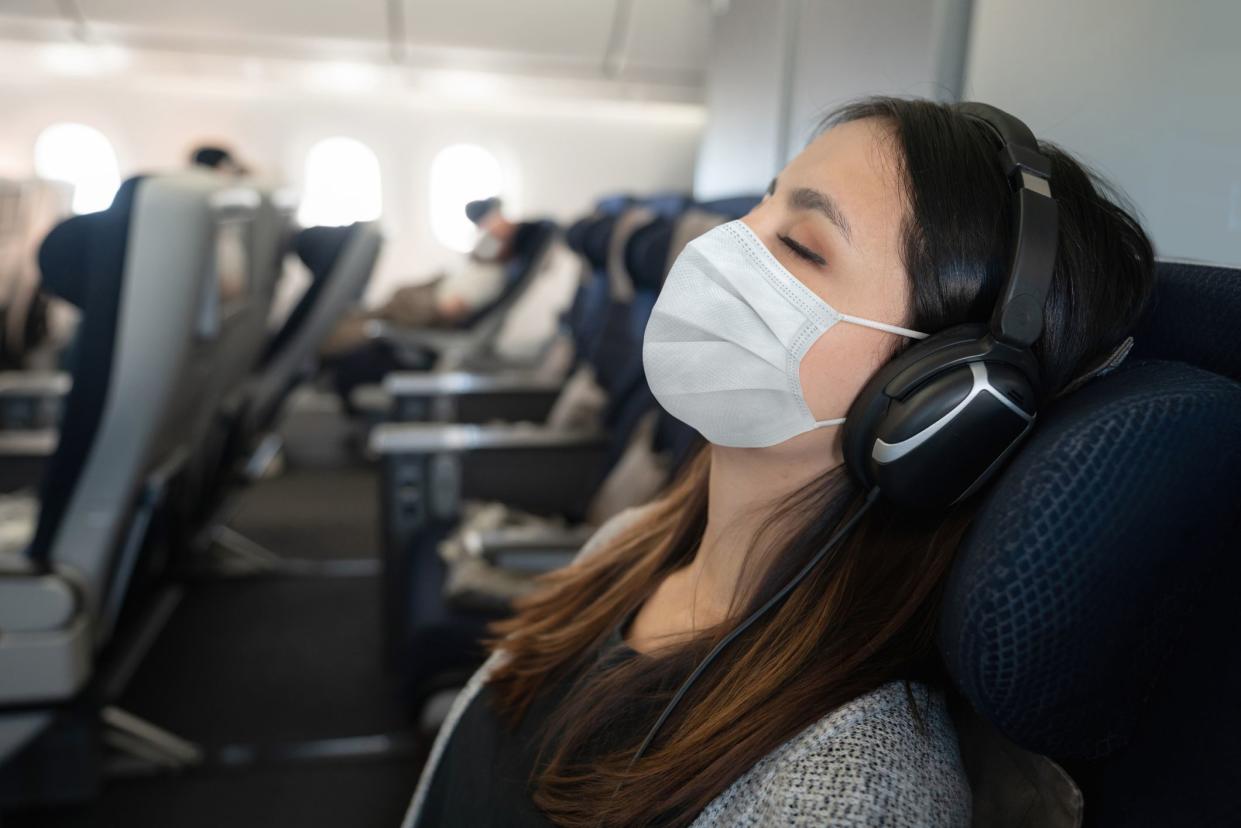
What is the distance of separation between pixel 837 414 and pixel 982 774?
0.29m

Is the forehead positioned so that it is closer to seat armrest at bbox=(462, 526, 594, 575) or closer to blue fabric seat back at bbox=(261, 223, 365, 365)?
seat armrest at bbox=(462, 526, 594, 575)

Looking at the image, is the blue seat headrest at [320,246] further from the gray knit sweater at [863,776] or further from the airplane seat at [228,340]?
the gray knit sweater at [863,776]

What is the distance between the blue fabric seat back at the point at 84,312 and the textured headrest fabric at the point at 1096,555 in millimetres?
1454

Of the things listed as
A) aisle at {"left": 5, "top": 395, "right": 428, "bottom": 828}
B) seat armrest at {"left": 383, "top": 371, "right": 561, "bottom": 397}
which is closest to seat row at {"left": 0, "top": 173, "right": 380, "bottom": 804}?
aisle at {"left": 5, "top": 395, "right": 428, "bottom": 828}

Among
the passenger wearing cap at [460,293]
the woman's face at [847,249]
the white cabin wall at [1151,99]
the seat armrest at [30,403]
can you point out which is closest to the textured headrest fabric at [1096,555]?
the woman's face at [847,249]

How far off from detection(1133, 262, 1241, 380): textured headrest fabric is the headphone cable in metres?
0.22

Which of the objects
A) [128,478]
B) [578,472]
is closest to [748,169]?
[578,472]

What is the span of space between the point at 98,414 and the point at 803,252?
1330 mm

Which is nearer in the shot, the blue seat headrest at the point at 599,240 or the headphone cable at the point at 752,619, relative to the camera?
the headphone cable at the point at 752,619

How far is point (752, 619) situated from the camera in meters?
0.71

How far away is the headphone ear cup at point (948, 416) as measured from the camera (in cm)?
63

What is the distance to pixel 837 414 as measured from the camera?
75cm

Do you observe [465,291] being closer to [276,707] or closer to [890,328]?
[276,707]

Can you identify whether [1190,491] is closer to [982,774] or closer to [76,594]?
[982,774]
